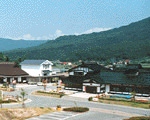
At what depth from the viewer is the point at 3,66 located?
7200 cm

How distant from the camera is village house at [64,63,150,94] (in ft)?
161

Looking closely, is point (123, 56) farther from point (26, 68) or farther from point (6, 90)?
point (6, 90)

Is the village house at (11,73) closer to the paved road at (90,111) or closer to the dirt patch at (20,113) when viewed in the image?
the paved road at (90,111)

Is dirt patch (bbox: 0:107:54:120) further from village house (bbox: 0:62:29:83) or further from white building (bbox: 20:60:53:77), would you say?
white building (bbox: 20:60:53:77)

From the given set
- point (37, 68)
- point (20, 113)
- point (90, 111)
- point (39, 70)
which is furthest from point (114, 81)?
point (37, 68)

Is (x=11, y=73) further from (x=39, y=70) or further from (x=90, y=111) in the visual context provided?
(x=90, y=111)

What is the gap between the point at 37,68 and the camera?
75.1 meters

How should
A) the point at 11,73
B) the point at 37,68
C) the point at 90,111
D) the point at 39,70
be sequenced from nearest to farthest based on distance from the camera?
the point at 90,111 → the point at 11,73 → the point at 39,70 → the point at 37,68

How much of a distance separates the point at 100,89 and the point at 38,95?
38.2ft

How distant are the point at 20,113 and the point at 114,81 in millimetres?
22553

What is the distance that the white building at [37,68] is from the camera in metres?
75.1


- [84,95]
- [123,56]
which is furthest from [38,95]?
[123,56]

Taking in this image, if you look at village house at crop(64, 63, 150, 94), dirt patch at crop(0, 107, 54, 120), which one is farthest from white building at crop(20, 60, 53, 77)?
dirt patch at crop(0, 107, 54, 120)

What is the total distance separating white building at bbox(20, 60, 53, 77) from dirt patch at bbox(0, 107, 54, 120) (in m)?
38.2
